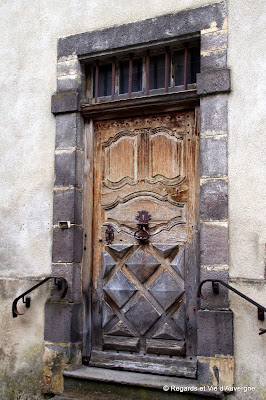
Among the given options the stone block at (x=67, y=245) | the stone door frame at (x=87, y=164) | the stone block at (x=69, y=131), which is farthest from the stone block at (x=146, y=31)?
the stone block at (x=67, y=245)

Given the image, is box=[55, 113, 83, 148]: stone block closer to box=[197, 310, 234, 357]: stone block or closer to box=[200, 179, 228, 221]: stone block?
box=[200, 179, 228, 221]: stone block

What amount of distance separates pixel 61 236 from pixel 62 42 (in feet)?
6.22

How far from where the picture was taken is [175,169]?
4.27 m

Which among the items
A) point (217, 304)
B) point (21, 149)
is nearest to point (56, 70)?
point (21, 149)

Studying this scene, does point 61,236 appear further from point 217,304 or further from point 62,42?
point 62,42

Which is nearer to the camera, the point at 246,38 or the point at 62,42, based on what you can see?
the point at 246,38

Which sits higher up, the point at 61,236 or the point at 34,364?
the point at 61,236

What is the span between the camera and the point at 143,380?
12.8 ft

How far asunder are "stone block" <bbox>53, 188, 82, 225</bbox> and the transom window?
921mm

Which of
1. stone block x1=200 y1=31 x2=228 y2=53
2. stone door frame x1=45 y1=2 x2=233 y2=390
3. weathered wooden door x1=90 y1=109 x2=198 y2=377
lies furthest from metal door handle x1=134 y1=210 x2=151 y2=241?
stone block x1=200 y1=31 x2=228 y2=53

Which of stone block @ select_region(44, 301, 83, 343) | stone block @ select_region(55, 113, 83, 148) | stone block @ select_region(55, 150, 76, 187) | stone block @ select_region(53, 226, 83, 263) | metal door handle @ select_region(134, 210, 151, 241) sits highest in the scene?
stone block @ select_region(55, 113, 83, 148)

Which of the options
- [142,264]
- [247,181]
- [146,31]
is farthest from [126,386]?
[146,31]

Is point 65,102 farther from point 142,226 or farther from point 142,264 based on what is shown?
point 142,264

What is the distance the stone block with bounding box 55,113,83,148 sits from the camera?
4465mm
